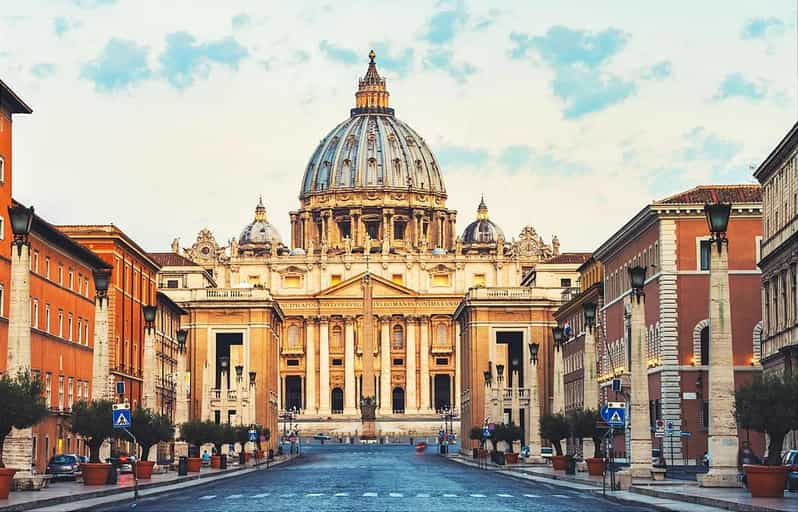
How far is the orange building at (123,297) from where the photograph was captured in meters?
96.4

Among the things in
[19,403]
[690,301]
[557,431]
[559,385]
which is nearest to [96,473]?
[19,403]

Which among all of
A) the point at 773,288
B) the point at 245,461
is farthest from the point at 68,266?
the point at 773,288

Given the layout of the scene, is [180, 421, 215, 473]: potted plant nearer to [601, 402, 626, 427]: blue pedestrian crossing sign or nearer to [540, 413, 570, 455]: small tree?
[540, 413, 570, 455]: small tree

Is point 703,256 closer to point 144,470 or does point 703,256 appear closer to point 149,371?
point 149,371

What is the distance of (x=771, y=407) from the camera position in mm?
46000

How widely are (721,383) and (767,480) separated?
5.21 m

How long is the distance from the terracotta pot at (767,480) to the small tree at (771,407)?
4.00 meters

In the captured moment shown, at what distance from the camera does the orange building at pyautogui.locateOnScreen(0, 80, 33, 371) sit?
225 ft

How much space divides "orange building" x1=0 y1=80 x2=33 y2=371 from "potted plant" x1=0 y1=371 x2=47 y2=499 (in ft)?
72.6

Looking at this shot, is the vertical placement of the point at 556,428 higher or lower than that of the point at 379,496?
higher

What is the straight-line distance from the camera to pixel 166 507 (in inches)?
1671

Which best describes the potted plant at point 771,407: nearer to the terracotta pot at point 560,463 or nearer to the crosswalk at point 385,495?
the crosswalk at point 385,495

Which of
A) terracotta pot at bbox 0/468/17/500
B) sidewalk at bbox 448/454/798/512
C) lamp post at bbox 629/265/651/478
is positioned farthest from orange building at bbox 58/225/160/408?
terracotta pot at bbox 0/468/17/500

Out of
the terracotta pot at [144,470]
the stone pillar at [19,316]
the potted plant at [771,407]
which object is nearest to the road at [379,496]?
the terracotta pot at [144,470]
